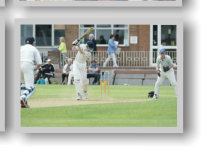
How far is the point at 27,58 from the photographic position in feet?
54.8

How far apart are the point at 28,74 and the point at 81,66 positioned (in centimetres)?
287

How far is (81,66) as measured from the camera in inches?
775

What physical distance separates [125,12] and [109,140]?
2233 millimetres

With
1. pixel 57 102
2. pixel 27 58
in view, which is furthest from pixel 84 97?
pixel 27 58

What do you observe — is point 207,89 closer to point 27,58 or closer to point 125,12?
point 125,12

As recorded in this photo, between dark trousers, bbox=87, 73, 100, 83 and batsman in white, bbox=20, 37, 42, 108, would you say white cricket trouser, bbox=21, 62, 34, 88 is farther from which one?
dark trousers, bbox=87, 73, 100, 83

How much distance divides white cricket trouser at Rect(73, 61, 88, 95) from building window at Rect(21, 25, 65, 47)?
0.69m

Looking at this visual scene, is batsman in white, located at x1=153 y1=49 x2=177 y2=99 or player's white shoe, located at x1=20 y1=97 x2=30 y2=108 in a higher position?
batsman in white, located at x1=153 y1=49 x2=177 y2=99

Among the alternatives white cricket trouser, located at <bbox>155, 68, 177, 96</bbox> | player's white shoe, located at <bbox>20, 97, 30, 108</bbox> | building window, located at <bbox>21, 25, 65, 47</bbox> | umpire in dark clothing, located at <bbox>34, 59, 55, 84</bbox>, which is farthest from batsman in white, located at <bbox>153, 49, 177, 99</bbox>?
player's white shoe, located at <bbox>20, 97, 30, 108</bbox>

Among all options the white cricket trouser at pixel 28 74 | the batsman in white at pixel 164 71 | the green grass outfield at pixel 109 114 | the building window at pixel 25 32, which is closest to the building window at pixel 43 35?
the building window at pixel 25 32

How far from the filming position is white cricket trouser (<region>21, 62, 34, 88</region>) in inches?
658

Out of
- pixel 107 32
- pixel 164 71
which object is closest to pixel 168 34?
pixel 164 71

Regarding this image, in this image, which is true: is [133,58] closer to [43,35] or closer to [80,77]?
[80,77]

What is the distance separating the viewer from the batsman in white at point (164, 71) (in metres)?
16.7
